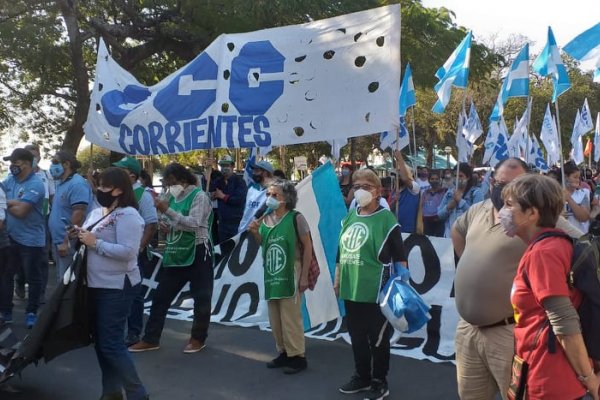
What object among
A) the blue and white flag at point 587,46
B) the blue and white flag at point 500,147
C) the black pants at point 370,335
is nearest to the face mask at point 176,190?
the black pants at point 370,335

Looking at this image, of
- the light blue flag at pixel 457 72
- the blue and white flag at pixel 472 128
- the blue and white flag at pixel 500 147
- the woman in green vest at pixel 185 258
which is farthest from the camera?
the blue and white flag at pixel 500 147

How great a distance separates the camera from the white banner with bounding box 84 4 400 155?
5.93m

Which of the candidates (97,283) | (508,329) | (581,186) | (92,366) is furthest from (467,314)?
(581,186)

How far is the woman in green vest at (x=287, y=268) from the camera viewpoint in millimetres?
5332

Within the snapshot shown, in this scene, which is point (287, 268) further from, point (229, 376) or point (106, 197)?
point (106, 197)

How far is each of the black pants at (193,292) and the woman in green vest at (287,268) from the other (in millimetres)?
785

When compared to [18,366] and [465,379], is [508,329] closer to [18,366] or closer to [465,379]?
[465,379]

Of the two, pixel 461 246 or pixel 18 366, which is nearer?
pixel 461 246

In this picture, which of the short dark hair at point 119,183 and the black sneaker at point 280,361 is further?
the black sneaker at point 280,361

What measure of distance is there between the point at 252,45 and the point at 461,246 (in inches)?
144

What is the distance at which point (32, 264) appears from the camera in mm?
6730

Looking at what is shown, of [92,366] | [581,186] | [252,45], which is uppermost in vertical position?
[252,45]

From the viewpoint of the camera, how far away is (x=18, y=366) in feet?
14.1

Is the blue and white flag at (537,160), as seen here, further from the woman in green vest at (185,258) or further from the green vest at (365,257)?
the green vest at (365,257)
